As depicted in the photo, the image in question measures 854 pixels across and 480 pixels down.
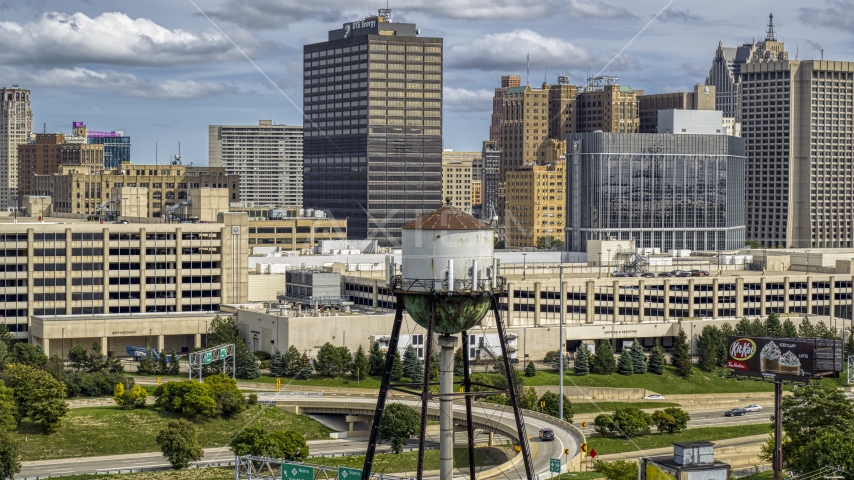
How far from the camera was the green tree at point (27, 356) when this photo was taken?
147 meters

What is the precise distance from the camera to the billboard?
314ft

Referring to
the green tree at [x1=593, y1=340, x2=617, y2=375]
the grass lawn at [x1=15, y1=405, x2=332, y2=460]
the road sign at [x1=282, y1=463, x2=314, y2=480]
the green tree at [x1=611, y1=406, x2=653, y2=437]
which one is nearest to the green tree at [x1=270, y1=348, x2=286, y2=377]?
the grass lawn at [x1=15, y1=405, x2=332, y2=460]

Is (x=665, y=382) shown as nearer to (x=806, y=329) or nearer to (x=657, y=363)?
(x=657, y=363)

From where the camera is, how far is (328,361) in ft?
505

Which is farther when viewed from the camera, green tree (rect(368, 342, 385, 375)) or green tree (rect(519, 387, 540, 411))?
green tree (rect(368, 342, 385, 375))

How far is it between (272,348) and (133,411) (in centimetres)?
3243

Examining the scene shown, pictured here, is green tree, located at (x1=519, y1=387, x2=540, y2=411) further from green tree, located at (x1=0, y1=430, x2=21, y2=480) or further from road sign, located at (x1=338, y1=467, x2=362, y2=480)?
road sign, located at (x1=338, y1=467, x2=362, y2=480)

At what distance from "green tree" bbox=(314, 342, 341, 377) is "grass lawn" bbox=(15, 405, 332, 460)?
18.2 metres

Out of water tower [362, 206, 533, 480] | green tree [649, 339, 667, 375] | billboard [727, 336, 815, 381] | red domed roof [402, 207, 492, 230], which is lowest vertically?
green tree [649, 339, 667, 375]

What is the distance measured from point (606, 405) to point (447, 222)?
79994 mm

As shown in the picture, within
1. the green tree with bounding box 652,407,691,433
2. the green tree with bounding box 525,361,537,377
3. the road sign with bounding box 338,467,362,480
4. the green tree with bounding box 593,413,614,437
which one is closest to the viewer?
the road sign with bounding box 338,467,362,480

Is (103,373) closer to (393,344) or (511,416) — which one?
(511,416)

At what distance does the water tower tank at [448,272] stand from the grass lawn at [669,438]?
4965 centimetres

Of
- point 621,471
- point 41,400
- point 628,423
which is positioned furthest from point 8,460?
point 628,423
